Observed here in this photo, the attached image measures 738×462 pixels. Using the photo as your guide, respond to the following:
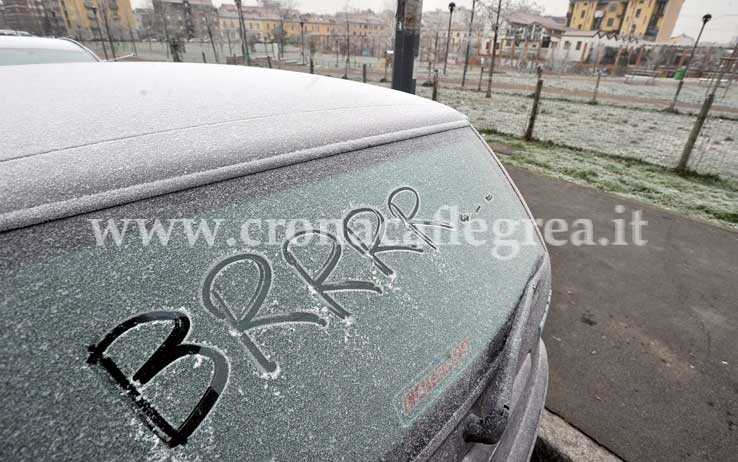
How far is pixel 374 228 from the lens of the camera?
117 cm

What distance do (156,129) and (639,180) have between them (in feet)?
23.2

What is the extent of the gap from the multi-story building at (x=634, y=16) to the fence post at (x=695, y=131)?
65.4m

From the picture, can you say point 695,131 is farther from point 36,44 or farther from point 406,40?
point 36,44

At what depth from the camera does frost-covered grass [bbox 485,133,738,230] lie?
5.11 m

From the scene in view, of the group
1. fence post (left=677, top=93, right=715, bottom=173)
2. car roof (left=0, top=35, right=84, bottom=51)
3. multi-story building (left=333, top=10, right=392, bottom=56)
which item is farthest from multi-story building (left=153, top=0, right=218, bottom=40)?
fence post (left=677, top=93, right=715, bottom=173)

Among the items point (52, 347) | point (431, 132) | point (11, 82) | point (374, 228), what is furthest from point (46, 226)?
point (431, 132)

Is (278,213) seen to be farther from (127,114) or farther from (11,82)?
(11,82)

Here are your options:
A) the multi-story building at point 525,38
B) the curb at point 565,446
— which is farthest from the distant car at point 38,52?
the multi-story building at point 525,38

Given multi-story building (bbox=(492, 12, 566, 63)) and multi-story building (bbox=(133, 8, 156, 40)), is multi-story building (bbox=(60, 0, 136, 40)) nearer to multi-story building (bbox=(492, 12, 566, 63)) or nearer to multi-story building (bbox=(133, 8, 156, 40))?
multi-story building (bbox=(133, 8, 156, 40))

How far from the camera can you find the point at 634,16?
60.7 metres

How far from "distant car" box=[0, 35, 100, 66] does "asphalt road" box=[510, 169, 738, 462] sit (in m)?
4.99

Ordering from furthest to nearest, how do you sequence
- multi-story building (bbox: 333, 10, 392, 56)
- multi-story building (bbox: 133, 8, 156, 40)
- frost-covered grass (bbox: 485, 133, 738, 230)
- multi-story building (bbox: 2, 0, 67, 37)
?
multi-story building (bbox: 333, 10, 392, 56) < multi-story building (bbox: 133, 8, 156, 40) < multi-story building (bbox: 2, 0, 67, 37) < frost-covered grass (bbox: 485, 133, 738, 230)

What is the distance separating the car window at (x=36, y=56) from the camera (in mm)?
3818

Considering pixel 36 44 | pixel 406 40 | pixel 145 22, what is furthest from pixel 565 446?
pixel 145 22
